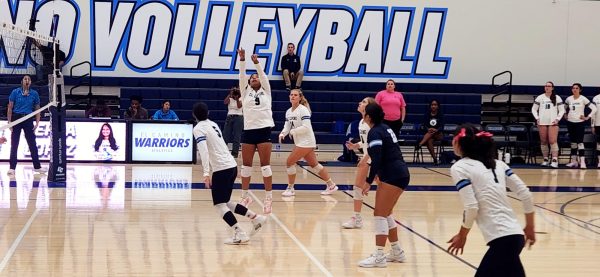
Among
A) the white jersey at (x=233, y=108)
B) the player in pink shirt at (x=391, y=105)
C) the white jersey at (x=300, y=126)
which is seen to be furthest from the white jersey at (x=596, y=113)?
the white jersey at (x=300, y=126)

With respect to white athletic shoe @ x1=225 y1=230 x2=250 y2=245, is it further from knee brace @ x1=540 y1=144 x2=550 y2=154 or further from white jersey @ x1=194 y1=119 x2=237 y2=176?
knee brace @ x1=540 y1=144 x2=550 y2=154

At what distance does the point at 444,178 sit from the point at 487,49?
29.1 feet

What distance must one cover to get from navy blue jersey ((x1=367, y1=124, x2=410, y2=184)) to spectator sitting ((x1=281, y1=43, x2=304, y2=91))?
1467 cm

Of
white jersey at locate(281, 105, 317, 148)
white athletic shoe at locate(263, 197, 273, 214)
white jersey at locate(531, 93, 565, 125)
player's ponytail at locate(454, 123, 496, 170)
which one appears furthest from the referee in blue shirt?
white jersey at locate(531, 93, 565, 125)

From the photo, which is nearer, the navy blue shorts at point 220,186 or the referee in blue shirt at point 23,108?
the navy blue shorts at point 220,186

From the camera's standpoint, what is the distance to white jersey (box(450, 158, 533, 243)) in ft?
17.1

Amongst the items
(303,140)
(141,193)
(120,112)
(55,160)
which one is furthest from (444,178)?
(120,112)

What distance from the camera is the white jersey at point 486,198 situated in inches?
205

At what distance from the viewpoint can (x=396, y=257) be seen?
26.8ft

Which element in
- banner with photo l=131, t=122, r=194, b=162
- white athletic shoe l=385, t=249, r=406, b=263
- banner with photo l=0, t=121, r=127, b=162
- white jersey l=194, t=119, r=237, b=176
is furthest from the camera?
banner with photo l=131, t=122, r=194, b=162

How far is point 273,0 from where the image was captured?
76.3 feet

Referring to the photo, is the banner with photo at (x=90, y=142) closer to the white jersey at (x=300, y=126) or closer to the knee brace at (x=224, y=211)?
the white jersey at (x=300, y=126)

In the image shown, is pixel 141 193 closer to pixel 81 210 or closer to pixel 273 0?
pixel 81 210

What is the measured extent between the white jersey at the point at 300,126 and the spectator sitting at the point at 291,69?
399 inches
